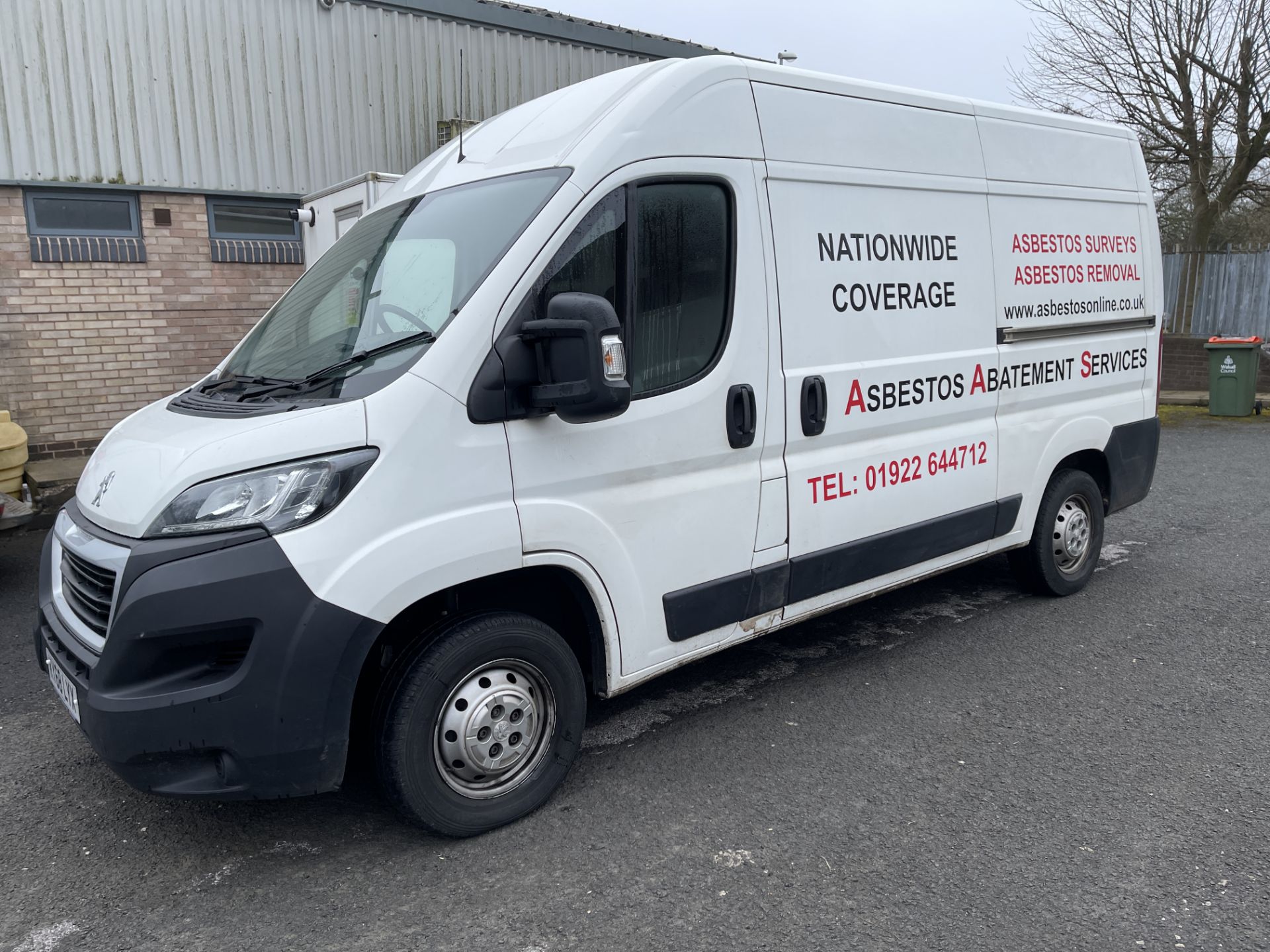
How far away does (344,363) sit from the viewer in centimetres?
311

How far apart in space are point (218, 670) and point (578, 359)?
137 cm

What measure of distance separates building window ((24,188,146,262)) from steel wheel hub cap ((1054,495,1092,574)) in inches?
326

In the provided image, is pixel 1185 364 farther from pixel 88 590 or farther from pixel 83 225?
pixel 88 590

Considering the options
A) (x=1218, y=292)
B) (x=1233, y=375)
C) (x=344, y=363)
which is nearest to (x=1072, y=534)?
(x=344, y=363)

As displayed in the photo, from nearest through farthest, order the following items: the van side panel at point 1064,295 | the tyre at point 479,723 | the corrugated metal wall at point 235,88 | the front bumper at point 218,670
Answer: the front bumper at point 218,670, the tyre at point 479,723, the van side panel at point 1064,295, the corrugated metal wall at point 235,88

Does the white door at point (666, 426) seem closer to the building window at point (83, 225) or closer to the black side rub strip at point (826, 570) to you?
the black side rub strip at point (826, 570)

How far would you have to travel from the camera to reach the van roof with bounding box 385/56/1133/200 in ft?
10.9

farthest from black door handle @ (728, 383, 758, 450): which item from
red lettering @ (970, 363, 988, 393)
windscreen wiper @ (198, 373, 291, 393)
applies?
windscreen wiper @ (198, 373, 291, 393)

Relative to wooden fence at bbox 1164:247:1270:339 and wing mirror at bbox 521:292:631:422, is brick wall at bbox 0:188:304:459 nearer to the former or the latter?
wing mirror at bbox 521:292:631:422

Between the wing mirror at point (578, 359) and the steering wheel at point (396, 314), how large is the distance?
357 millimetres

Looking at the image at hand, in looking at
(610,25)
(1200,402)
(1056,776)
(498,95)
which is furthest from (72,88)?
(1200,402)

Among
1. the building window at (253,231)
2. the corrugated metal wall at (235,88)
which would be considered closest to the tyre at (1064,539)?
the building window at (253,231)

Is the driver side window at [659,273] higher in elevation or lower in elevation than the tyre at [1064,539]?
higher

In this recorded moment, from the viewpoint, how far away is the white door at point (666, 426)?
318 centimetres
